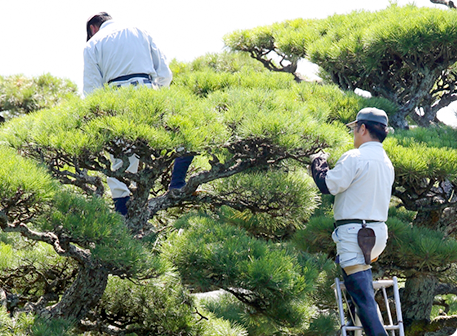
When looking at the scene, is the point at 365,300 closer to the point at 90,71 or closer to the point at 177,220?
the point at 177,220

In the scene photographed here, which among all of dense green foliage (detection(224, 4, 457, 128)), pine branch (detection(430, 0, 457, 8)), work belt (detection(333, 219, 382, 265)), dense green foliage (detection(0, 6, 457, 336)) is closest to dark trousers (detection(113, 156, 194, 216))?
dense green foliage (detection(0, 6, 457, 336))

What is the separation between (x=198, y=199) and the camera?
334 cm

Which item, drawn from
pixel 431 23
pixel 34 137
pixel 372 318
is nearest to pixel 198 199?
pixel 34 137

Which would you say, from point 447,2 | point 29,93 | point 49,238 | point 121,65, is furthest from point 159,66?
point 447,2

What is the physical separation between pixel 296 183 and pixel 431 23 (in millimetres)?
2000

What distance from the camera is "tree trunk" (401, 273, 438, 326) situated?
4.48m

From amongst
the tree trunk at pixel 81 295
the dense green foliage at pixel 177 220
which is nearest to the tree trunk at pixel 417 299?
the dense green foliage at pixel 177 220

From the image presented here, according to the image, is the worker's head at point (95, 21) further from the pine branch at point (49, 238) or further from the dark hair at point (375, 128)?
the dark hair at point (375, 128)

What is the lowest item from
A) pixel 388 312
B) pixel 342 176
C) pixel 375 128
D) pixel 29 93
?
pixel 388 312

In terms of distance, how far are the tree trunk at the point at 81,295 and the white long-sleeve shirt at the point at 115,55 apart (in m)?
1.07

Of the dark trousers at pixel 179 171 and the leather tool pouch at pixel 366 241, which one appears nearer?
the leather tool pouch at pixel 366 241

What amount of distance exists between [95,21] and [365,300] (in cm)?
227

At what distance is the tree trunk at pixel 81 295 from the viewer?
2.69 meters

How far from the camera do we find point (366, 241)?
2473mm
